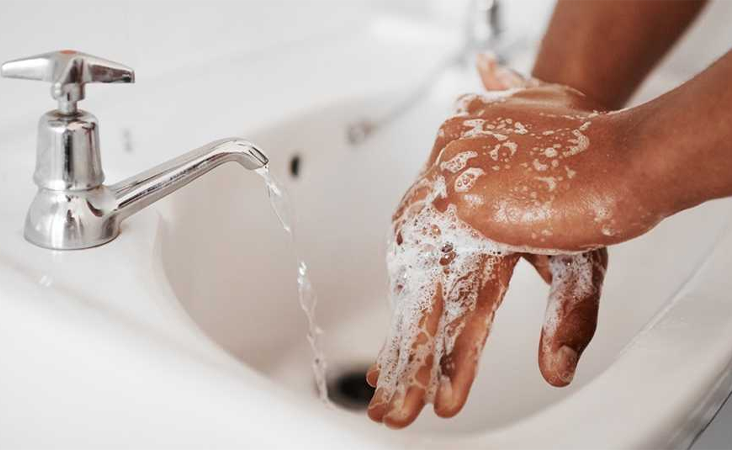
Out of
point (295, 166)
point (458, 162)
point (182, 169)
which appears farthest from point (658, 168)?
point (295, 166)

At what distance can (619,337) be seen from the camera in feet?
2.96

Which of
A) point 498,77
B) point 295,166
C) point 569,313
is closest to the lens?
point 569,313

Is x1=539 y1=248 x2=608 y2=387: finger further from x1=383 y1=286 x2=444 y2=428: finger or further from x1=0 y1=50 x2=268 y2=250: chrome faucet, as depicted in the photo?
x1=0 y1=50 x2=268 y2=250: chrome faucet

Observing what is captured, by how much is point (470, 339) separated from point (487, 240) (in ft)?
0.22

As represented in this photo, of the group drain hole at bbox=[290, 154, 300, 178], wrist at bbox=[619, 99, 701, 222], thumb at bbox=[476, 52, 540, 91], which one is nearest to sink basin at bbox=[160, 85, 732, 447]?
drain hole at bbox=[290, 154, 300, 178]

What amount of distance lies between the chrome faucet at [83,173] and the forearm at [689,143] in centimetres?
25

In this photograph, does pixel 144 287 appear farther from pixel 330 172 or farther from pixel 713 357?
pixel 330 172

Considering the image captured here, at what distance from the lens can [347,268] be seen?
3.57 ft

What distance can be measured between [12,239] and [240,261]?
335 mm

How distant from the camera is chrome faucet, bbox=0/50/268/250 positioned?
1.75ft

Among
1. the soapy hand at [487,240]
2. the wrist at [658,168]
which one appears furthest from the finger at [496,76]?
the wrist at [658,168]

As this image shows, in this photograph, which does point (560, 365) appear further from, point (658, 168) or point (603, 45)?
point (603, 45)

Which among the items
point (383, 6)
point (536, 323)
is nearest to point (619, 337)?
point (536, 323)

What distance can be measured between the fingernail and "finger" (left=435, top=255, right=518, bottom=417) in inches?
2.0
